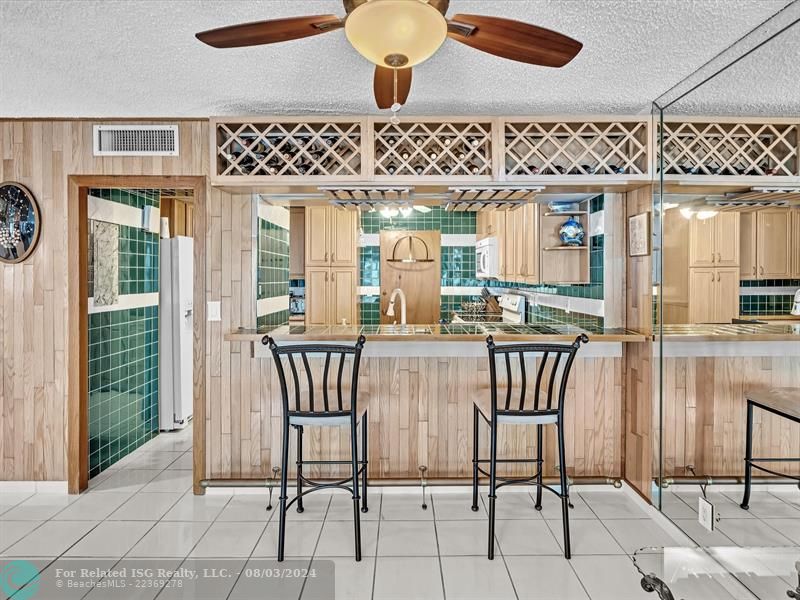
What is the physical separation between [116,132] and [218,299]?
120 cm

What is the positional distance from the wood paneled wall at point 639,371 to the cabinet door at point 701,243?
1.78ft

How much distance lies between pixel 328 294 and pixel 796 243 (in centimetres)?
442

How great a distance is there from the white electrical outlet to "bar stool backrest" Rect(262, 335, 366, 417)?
1741mm

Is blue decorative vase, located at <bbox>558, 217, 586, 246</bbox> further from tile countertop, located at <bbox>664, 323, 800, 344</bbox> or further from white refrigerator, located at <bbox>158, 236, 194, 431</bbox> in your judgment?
white refrigerator, located at <bbox>158, 236, 194, 431</bbox>

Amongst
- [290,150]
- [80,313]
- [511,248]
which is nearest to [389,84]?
[290,150]

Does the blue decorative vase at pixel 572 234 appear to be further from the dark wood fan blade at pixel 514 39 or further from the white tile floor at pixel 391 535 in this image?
the dark wood fan blade at pixel 514 39

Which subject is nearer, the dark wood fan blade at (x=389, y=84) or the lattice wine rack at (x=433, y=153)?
the dark wood fan blade at (x=389, y=84)

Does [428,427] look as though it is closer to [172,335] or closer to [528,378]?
[528,378]

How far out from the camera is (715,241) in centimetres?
224

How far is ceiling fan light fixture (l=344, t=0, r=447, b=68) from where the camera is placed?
56.6 inches

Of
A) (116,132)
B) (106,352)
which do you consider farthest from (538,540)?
(116,132)

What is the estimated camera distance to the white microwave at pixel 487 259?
17.5ft

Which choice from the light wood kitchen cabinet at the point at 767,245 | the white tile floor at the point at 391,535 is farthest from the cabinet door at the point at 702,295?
the white tile floor at the point at 391,535

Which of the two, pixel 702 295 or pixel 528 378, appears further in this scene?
pixel 528 378
